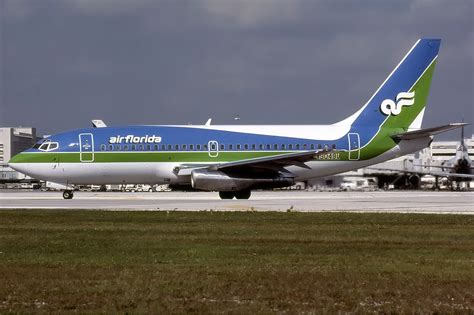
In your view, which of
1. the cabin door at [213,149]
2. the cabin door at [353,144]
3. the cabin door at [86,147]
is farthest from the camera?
the cabin door at [353,144]

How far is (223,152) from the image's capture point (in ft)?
166

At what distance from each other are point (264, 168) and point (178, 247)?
97.3 feet

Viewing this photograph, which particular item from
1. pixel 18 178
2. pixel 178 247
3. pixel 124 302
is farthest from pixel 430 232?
pixel 18 178

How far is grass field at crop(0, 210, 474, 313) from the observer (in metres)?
12.4

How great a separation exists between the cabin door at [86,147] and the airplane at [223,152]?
0.06 metres

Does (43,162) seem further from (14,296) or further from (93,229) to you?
(14,296)

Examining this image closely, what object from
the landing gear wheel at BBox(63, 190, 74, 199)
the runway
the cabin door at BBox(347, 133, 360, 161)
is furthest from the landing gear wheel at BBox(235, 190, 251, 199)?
the landing gear wheel at BBox(63, 190, 74, 199)

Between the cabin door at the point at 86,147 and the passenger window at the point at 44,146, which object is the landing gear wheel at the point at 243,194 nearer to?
the cabin door at the point at 86,147

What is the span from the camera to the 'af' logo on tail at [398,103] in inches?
2110

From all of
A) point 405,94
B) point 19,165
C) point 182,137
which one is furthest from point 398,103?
point 19,165

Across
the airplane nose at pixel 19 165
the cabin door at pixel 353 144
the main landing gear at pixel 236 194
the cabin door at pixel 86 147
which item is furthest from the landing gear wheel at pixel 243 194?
the airplane nose at pixel 19 165

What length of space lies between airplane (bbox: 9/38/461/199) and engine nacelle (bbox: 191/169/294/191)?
0.18 ft

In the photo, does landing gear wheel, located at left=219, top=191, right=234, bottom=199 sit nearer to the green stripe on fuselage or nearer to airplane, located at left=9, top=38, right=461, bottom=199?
airplane, located at left=9, top=38, right=461, bottom=199

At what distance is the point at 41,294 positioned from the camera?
42.4 ft
